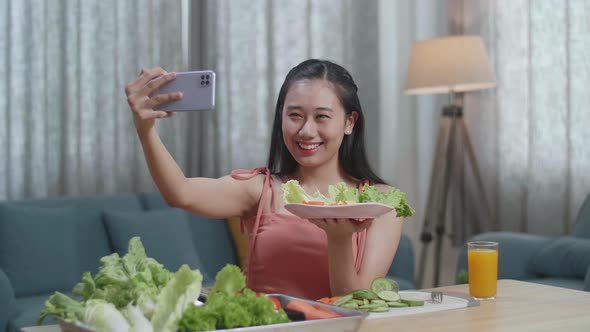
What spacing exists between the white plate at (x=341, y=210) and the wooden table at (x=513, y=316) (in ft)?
0.62

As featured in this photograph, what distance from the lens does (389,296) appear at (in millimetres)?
1601

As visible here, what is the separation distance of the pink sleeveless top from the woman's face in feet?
0.52

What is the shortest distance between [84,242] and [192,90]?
2.49 metres

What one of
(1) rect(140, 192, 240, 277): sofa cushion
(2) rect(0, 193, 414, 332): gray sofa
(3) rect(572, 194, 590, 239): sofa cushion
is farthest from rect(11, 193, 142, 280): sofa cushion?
(3) rect(572, 194, 590, 239): sofa cushion

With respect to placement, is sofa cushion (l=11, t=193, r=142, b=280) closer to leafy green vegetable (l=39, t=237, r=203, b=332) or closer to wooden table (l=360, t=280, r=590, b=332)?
wooden table (l=360, t=280, r=590, b=332)

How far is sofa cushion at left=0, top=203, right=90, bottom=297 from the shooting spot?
3535mm

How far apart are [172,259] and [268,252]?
1.94 meters

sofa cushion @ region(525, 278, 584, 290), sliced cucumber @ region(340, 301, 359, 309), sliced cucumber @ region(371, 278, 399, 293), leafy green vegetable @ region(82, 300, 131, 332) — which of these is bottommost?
sofa cushion @ region(525, 278, 584, 290)

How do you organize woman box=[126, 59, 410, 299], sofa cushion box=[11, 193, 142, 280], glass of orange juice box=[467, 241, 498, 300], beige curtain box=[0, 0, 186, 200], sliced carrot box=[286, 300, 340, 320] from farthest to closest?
beige curtain box=[0, 0, 186, 200] < sofa cushion box=[11, 193, 142, 280] < woman box=[126, 59, 410, 299] < glass of orange juice box=[467, 241, 498, 300] < sliced carrot box=[286, 300, 340, 320]

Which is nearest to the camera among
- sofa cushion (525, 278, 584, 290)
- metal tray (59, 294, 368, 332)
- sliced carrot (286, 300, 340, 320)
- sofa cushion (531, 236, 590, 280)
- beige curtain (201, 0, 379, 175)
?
metal tray (59, 294, 368, 332)

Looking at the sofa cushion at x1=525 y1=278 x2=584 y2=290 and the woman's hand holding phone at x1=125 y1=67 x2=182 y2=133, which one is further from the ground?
the woman's hand holding phone at x1=125 y1=67 x2=182 y2=133

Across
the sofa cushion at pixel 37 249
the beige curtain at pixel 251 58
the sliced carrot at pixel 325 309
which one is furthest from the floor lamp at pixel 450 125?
the sliced carrot at pixel 325 309

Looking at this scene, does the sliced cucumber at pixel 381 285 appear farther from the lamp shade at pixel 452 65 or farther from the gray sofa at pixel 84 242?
the lamp shade at pixel 452 65

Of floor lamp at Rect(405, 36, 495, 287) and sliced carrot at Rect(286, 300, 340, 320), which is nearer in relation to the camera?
sliced carrot at Rect(286, 300, 340, 320)
